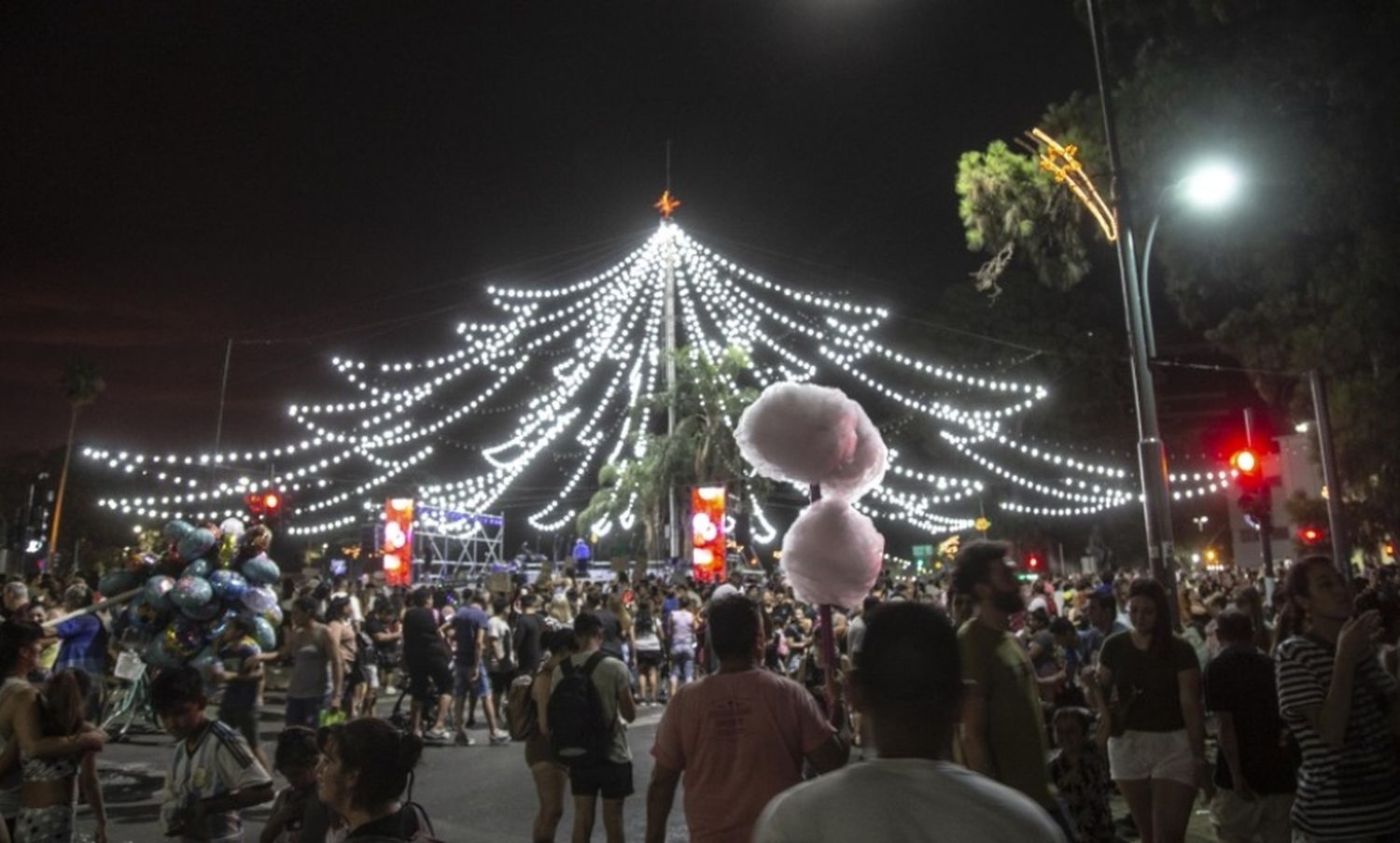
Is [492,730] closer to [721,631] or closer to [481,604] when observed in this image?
[481,604]

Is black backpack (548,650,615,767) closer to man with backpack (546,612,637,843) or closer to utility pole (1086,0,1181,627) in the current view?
man with backpack (546,612,637,843)

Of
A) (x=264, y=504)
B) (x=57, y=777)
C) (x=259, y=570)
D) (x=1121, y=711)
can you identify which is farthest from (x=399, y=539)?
(x=1121, y=711)

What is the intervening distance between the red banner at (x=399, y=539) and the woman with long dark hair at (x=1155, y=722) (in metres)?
25.8

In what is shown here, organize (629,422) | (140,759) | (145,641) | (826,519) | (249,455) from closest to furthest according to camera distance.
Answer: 1. (826,519)
2. (145,641)
3. (140,759)
4. (249,455)
5. (629,422)

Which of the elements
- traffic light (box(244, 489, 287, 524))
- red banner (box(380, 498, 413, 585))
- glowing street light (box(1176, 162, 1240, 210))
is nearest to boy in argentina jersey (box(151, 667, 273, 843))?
glowing street light (box(1176, 162, 1240, 210))

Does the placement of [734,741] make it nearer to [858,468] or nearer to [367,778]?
[367,778]

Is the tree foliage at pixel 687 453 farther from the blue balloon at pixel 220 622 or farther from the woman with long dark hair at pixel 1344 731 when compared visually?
the woman with long dark hair at pixel 1344 731

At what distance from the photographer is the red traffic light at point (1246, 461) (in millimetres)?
13305

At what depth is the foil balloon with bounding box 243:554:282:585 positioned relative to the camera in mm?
9398

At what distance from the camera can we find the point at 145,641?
953cm

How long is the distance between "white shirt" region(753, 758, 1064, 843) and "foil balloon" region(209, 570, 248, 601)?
8473 millimetres

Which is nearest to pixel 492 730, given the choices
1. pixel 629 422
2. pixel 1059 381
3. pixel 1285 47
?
pixel 1285 47

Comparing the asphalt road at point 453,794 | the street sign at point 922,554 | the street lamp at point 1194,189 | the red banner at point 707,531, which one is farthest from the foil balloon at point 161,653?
the street sign at point 922,554

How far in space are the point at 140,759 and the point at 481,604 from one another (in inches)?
172
